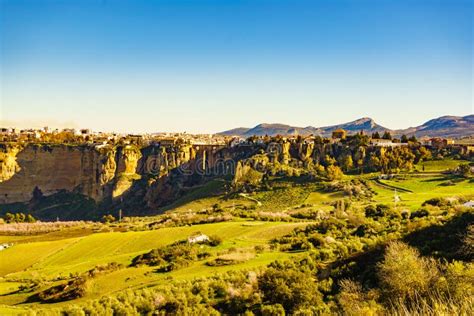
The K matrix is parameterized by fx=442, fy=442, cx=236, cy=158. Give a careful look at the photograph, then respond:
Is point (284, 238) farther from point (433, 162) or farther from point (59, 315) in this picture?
point (433, 162)

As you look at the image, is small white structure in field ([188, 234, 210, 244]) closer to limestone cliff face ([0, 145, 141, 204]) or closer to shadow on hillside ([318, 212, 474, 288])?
shadow on hillside ([318, 212, 474, 288])

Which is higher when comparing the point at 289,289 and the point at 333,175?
the point at 289,289

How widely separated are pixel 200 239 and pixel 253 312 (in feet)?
42.1

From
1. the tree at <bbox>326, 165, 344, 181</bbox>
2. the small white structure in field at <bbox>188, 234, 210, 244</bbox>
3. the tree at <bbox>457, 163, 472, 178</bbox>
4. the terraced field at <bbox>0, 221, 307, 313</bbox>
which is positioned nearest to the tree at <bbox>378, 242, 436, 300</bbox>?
the terraced field at <bbox>0, 221, 307, 313</bbox>

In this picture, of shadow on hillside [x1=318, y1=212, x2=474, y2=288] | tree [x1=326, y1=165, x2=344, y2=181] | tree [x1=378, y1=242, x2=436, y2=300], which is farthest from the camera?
tree [x1=326, y1=165, x2=344, y2=181]

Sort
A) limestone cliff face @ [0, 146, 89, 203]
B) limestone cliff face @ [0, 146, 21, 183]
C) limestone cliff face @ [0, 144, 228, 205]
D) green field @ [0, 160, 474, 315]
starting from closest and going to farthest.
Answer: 1. green field @ [0, 160, 474, 315]
2. limestone cliff face @ [0, 144, 228, 205]
3. limestone cliff face @ [0, 146, 21, 183]
4. limestone cliff face @ [0, 146, 89, 203]

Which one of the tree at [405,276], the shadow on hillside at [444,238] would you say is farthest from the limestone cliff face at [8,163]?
the tree at [405,276]

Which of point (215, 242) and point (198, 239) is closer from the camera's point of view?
point (215, 242)

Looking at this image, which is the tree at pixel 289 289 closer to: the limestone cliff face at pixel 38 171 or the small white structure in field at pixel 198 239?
the small white structure in field at pixel 198 239

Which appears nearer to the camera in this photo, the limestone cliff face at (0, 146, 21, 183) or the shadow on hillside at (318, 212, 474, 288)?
the shadow on hillside at (318, 212, 474, 288)

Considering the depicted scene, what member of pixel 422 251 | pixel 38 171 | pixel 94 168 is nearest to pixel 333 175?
pixel 422 251

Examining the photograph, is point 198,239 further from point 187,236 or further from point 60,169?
point 60,169

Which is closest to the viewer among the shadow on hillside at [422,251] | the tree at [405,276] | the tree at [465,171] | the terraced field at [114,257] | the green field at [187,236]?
the tree at [405,276]

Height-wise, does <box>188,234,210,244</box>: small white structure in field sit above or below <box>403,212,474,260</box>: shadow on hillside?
below
